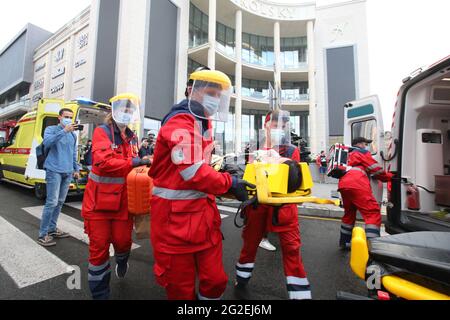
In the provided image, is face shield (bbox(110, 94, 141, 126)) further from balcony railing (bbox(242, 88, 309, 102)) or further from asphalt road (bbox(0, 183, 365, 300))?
balcony railing (bbox(242, 88, 309, 102))

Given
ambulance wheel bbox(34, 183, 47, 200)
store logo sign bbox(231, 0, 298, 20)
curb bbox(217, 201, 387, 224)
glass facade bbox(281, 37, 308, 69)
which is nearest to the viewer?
curb bbox(217, 201, 387, 224)

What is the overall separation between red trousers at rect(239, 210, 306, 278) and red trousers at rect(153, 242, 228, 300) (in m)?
0.77

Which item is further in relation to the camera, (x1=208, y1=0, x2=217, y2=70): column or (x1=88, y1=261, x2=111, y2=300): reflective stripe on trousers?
(x1=208, y1=0, x2=217, y2=70): column

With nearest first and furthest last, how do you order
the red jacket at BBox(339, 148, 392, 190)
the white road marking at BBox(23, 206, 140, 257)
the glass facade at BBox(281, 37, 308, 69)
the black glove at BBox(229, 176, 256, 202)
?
the black glove at BBox(229, 176, 256, 202), the red jacket at BBox(339, 148, 392, 190), the white road marking at BBox(23, 206, 140, 257), the glass facade at BBox(281, 37, 308, 69)

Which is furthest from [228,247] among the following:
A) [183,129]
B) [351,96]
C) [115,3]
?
[351,96]

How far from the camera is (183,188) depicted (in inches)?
58.7

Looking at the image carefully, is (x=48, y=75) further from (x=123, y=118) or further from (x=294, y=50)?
(x=123, y=118)

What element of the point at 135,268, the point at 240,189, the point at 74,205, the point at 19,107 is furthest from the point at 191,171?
the point at 19,107

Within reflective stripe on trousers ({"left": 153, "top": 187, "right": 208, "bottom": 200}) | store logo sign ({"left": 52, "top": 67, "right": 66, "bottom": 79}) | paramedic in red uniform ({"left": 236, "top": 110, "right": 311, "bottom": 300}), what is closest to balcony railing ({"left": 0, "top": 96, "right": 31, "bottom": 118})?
store logo sign ({"left": 52, "top": 67, "right": 66, "bottom": 79})

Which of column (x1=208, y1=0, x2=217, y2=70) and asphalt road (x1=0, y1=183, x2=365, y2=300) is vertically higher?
column (x1=208, y1=0, x2=217, y2=70)

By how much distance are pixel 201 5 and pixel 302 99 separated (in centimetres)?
1248

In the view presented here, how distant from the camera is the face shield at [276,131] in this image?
8.65 ft

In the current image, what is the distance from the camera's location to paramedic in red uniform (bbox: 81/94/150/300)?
1996 millimetres

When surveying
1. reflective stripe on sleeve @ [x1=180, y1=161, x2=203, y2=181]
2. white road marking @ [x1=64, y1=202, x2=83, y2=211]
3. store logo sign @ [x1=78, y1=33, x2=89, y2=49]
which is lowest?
white road marking @ [x1=64, y1=202, x2=83, y2=211]
